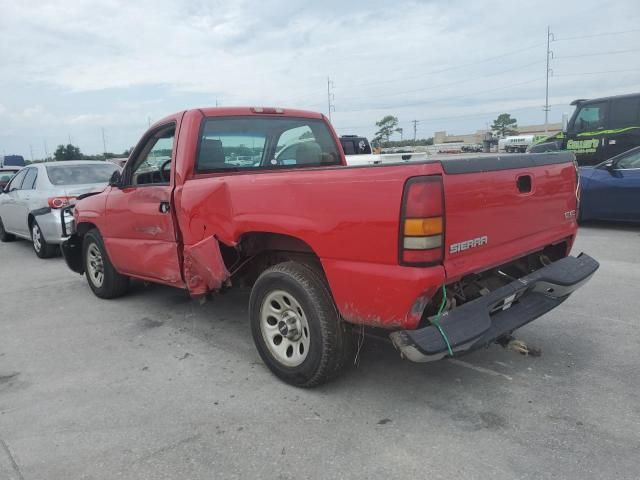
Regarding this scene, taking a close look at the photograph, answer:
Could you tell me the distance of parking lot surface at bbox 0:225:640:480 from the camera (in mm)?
2617

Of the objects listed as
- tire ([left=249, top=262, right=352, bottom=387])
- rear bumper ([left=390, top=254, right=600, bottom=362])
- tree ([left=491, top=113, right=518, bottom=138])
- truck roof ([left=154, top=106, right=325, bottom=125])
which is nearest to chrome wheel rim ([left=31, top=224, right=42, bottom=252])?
truck roof ([left=154, top=106, right=325, bottom=125])

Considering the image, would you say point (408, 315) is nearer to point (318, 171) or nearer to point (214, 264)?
point (318, 171)

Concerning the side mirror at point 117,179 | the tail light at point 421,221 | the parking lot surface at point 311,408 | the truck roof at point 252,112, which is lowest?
the parking lot surface at point 311,408

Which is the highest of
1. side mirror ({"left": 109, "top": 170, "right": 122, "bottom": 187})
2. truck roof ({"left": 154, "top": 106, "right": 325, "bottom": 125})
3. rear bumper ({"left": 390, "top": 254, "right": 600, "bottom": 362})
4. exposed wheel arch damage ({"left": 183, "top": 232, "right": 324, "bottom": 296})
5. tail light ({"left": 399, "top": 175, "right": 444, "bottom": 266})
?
truck roof ({"left": 154, "top": 106, "right": 325, "bottom": 125})

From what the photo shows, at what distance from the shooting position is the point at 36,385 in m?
3.71

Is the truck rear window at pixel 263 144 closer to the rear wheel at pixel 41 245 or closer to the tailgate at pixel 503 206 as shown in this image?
the tailgate at pixel 503 206

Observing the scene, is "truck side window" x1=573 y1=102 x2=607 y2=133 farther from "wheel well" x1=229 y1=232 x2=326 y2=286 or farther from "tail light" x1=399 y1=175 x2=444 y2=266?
"tail light" x1=399 y1=175 x2=444 y2=266

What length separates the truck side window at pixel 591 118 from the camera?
41.2 feet

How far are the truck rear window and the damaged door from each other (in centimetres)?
32

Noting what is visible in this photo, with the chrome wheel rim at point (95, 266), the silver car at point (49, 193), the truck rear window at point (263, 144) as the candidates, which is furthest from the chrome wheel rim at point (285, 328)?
the silver car at point (49, 193)

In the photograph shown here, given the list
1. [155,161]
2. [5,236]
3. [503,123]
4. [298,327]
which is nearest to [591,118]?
[155,161]

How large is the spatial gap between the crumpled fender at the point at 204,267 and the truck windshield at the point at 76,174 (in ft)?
17.9

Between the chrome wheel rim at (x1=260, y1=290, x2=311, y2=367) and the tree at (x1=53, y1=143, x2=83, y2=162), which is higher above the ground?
the tree at (x1=53, y1=143, x2=83, y2=162)

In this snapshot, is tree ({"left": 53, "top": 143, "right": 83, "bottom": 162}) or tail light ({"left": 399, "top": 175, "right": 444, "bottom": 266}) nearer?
tail light ({"left": 399, "top": 175, "right": 444, "bottom": 266})
